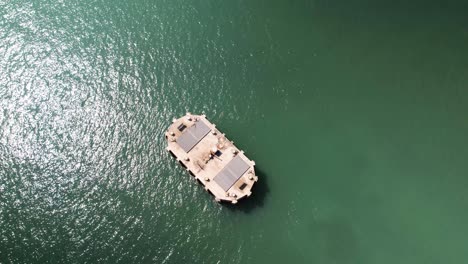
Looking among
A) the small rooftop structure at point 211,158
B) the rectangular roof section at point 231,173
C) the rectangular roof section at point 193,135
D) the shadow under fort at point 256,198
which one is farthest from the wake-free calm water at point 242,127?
the rectangular roof section at point 193,135

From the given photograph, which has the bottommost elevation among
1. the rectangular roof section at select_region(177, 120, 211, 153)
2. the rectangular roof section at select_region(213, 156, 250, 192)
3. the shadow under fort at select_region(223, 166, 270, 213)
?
the shadow under fort at select_region(223, 166, 270, 213)

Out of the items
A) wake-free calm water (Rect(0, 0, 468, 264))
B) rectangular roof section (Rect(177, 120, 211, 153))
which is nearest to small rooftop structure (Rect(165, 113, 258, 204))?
rectangular roof section (Rect(177, 120, 211, 153))

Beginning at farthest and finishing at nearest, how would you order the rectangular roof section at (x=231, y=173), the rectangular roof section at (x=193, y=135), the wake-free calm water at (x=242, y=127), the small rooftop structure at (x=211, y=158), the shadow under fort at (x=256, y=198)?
1. the rectangular roof section at (x=193, y=135)
2. the shadow under fort at (x=256, y=198)
3. the rectangular roof section at (x=231, y=173)
4. the small rooftop structure at (x=211, y=158)
5. the wake-free calm water at (x=242, y=127)

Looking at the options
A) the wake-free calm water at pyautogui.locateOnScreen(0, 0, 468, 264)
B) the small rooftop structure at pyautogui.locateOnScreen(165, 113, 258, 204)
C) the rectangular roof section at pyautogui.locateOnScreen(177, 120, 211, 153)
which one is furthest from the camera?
the rectangular roof section at pyautogui.locateOnScreen(177, 120, 211, 153)

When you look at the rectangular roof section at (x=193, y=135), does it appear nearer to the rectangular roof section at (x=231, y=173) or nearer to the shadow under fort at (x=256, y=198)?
the rectangular roof section at (x=231, y=173)

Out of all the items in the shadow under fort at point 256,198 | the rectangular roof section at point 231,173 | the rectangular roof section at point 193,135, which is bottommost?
the shadow under fort at point 256,198

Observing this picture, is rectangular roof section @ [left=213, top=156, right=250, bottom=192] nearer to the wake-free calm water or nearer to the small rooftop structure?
the small rooftop structure
